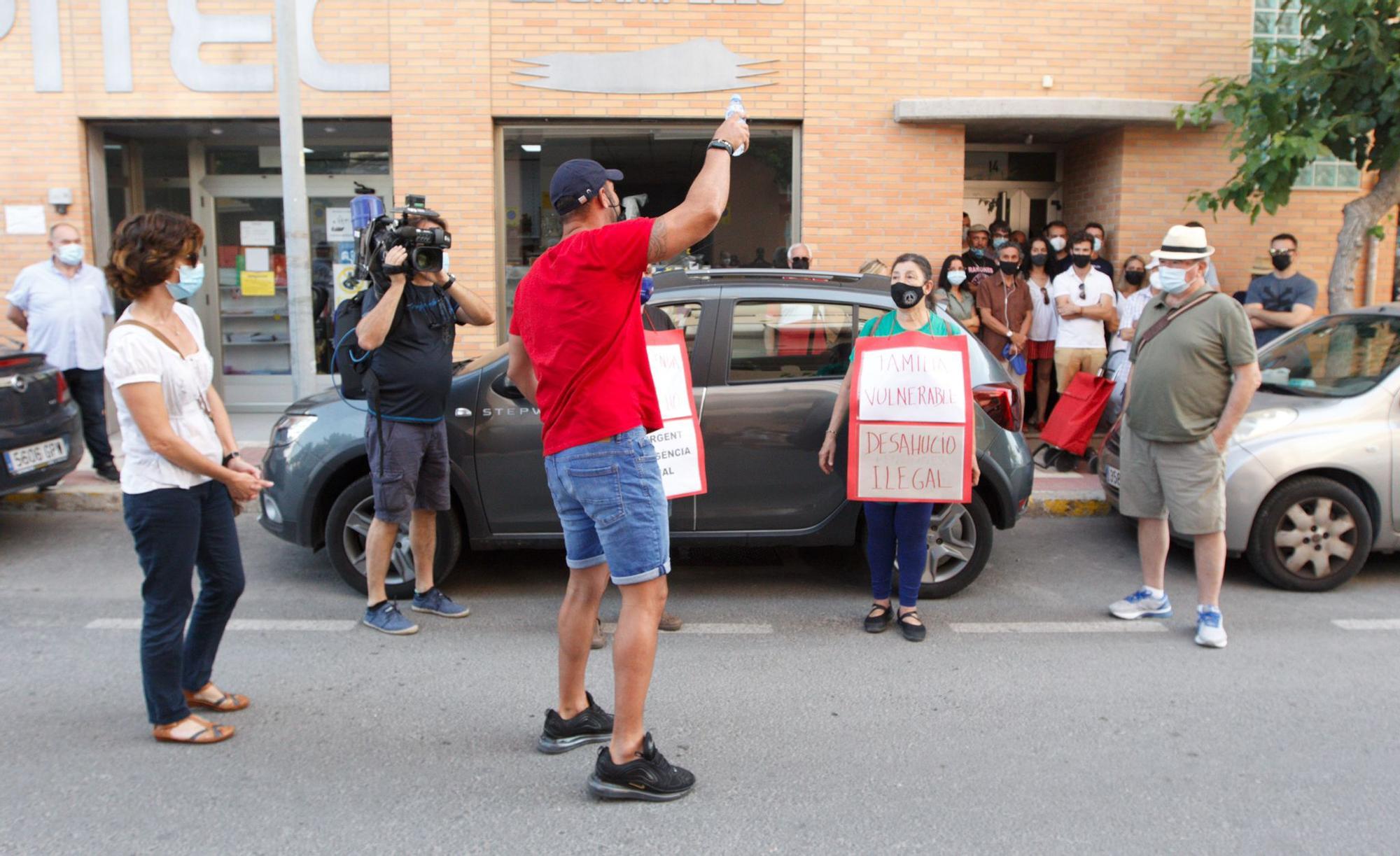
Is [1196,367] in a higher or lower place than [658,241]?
lower

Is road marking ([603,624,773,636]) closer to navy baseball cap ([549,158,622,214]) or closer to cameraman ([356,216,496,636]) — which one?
cameraman ([356,216,496,636])

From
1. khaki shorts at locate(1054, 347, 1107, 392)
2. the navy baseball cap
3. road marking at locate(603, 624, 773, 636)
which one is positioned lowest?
road marking at locate(603, 624, 773, 636)

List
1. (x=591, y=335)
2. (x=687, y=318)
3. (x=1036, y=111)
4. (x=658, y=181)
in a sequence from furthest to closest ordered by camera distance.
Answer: (x=658, y=181) < (x=1036, y=111) < (x=687, y=318) < (x=591, y=335)

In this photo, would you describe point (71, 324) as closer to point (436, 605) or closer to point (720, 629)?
point (436, 605)

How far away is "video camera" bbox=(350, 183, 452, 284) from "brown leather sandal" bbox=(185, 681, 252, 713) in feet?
6.32

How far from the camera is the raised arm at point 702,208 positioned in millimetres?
3182

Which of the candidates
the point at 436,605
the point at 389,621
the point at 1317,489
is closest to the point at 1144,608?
the point at 1317,489

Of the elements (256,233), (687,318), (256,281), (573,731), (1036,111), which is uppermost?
(1036,111)

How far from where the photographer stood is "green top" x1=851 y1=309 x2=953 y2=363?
530 centimetres

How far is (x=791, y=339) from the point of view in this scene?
5.93 metres

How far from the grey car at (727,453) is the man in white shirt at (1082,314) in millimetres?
4250

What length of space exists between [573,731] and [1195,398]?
10.7 feet

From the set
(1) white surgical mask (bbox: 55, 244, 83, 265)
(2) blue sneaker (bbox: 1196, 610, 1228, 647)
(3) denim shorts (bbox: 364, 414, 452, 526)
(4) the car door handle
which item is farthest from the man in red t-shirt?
(1) white surgical mask (bbox: 55, 244, 83, 265)

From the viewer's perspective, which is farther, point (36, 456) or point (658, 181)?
point (658, 181)
